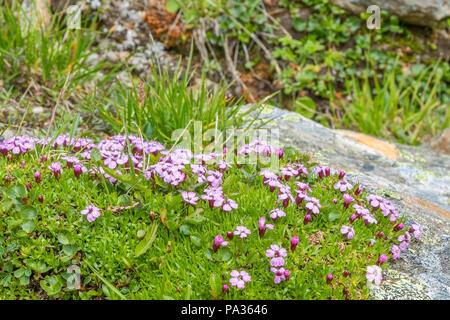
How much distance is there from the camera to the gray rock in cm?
280

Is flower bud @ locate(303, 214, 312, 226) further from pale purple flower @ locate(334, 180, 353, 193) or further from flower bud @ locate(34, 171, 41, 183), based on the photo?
flower bud @ locate(34, 171, 41, 183)

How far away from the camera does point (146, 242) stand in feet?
8.82

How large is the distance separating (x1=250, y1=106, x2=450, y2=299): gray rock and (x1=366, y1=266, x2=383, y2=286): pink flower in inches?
5.4

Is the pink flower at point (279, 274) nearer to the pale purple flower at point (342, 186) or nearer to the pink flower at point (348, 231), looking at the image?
the pink flower at point (348, 231)

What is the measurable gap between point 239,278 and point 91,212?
110 centimetres

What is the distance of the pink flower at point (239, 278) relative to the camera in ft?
8.02

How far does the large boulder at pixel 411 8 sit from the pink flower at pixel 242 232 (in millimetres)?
5903

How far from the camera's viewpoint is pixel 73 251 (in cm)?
271

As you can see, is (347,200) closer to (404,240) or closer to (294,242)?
(404,240)

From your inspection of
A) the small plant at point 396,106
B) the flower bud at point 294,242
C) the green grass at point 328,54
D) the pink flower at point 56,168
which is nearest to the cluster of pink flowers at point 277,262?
the flower bud at point 294,242

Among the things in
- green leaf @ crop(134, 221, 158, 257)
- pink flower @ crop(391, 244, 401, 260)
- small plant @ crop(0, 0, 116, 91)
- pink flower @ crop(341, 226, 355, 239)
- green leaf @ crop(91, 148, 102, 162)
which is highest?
small plant @ crop(0, 0, 116, 91)

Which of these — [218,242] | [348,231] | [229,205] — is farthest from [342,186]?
[218,242]

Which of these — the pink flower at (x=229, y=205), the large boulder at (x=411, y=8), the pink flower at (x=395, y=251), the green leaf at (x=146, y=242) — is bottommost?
the pink flower at (x=395, y=251)

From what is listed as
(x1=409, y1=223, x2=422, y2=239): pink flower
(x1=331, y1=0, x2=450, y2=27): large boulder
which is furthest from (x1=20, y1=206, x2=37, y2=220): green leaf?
(x1=331, y1=0, x2=450, y2=27): large boulder
